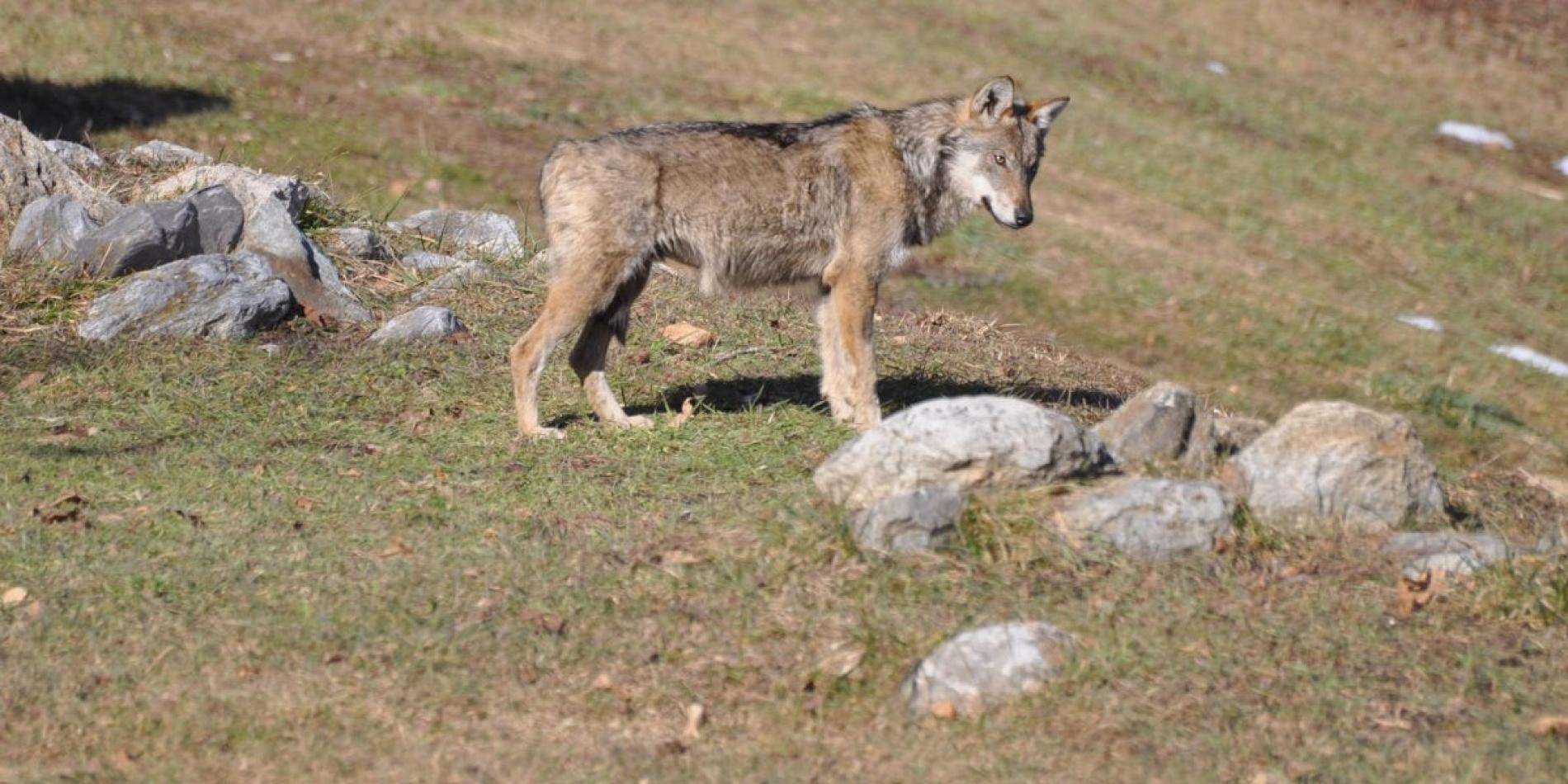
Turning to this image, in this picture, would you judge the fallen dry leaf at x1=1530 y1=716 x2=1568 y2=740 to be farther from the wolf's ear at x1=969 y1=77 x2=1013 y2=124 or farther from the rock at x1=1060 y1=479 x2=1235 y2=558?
the wolf's ear at x1=969 y1=77 x2=1013 y2=124

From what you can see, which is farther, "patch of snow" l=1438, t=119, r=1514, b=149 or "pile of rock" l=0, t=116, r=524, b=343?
"patch of snow" l=1438, t=119, r=1514, b=149

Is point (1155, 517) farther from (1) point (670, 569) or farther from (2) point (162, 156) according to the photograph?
(2) point (162, 156)

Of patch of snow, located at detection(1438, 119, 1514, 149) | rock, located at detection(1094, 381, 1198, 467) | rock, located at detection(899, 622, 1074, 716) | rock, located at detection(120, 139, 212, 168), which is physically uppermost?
rock, located at detection(1094, 381, 1198, 467)

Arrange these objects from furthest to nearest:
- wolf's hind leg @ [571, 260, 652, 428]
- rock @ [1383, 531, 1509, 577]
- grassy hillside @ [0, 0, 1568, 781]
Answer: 1. wolf's hind leg @ [571, 260, 652, 428]
2. rock @ [1383, 531, 1509, 577]
3. grassy hillside @ [0, 0, 1568, 781]

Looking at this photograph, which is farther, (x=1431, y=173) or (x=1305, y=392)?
(x=1431, y=173)

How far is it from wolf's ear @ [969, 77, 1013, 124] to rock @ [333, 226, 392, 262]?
4574 mm

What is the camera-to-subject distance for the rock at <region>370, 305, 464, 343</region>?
11.0 metres

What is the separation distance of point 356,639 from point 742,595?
1.55 m

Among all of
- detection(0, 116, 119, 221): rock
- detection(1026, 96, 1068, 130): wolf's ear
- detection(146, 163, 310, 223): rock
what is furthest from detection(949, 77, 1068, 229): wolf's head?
detection(0, 116, 119, 221): rock

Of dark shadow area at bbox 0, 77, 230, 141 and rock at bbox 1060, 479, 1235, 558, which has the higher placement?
rock at bbox 1060, 479, 1235, 558

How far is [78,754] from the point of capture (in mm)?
6320

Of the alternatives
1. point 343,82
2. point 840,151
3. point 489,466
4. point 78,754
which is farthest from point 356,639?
point 343,82

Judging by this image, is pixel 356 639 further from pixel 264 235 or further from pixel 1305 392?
pixel 1305 392

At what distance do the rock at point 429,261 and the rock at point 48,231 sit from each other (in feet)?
6.79
